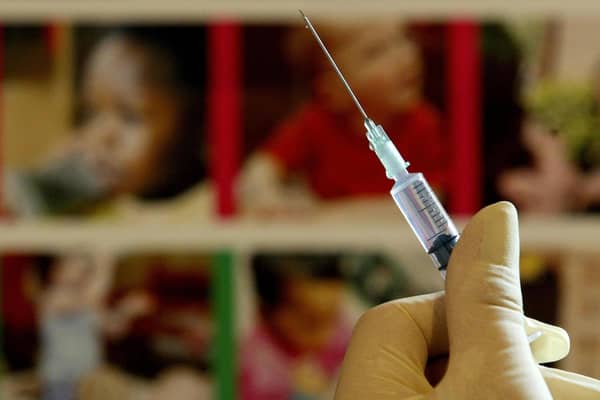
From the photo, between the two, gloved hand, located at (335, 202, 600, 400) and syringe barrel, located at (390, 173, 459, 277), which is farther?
syringe barrel, located at (390, 173, 459, 277)

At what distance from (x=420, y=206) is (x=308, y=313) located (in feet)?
6.33

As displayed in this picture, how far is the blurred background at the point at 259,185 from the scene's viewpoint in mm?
2547

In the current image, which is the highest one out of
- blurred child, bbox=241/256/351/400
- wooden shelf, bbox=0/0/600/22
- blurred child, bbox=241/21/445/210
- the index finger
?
wooden shelf, bbox=0/0/600/22

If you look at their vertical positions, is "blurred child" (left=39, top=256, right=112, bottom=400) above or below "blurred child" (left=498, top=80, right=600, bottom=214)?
below

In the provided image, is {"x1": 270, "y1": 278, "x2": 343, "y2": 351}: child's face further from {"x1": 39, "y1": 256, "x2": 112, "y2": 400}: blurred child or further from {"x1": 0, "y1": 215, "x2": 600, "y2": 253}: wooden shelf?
{"x1": 39, "y1": 256, "x2": 112, "y2": 400}: blurred child

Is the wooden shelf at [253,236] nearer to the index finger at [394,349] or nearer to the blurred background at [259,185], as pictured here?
the blurred background at [259,185]

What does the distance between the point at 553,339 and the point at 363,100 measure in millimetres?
1976

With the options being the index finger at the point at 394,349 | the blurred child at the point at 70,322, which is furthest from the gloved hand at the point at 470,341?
the blurred child at the point at 70,322

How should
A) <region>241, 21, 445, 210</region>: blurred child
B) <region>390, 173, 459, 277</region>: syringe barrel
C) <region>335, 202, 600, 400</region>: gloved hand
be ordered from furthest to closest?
<region>241, 21, 445, 210</region>: blurred child
<region>390, 173, 459, 277</region>: syringe barrel
<region>335, 202, 600, 400</region>: gloved hand

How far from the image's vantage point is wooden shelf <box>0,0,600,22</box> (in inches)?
100

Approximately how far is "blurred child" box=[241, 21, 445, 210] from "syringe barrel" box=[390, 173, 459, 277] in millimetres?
1857

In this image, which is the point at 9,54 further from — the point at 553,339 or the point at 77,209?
the point at 553,339

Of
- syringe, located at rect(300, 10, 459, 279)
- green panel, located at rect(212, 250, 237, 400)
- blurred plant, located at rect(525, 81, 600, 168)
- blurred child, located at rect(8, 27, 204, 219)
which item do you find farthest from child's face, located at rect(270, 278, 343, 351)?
syringe, located at rect(300, 10, 459, 279)

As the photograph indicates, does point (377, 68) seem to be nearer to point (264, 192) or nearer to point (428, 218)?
point (264, 192)
